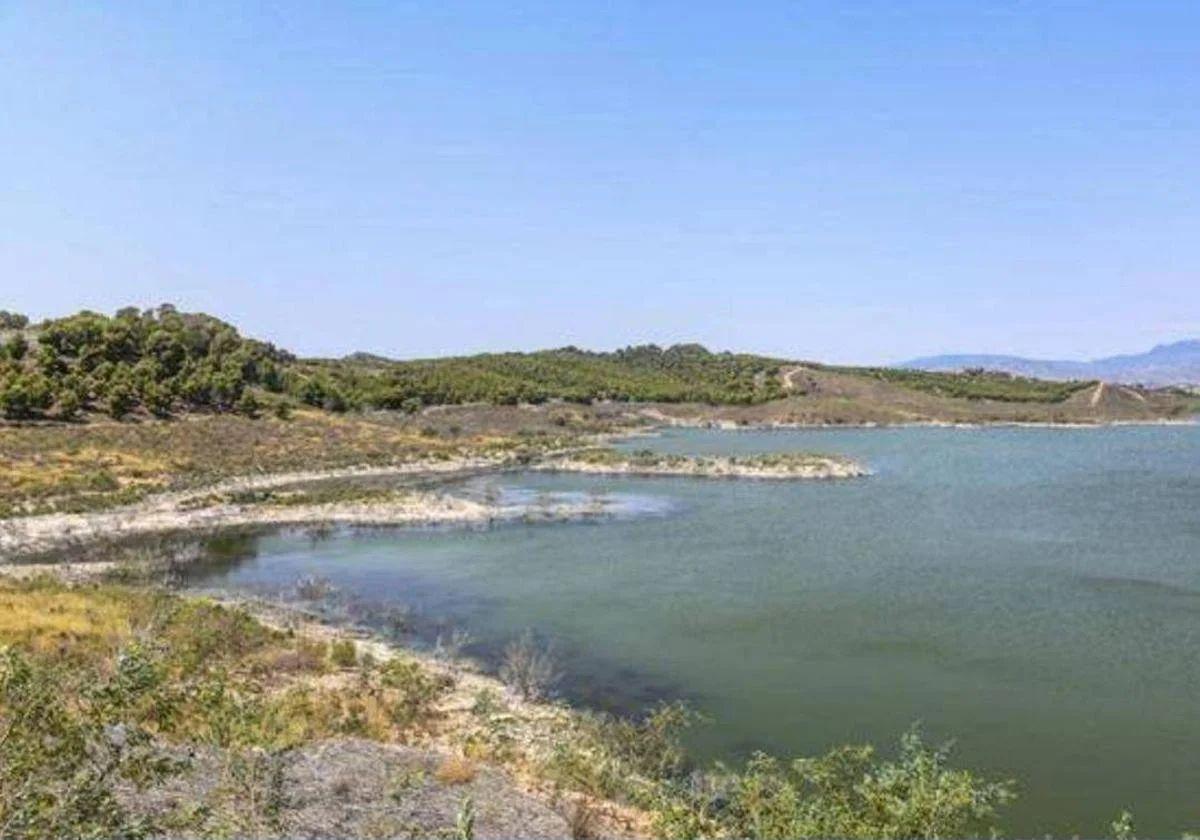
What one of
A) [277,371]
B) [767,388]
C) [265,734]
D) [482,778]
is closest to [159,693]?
[265,734]

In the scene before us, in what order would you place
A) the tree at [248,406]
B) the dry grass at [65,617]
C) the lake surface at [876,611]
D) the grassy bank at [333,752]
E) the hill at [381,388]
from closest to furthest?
the grassy bank at [333,752], the lake surface at [876,611], the dry grass at [65,617], the hill at [381,388], the tree at [248,406]

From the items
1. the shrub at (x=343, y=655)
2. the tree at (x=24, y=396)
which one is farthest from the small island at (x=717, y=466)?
the shrub at (x=343, y=655)

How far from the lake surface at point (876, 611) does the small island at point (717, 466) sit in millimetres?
9756

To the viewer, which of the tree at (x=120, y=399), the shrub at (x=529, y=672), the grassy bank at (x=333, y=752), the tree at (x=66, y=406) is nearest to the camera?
the grassy bank at (x=333, y=752)

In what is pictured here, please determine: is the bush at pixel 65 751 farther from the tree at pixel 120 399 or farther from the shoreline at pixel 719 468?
the tree at pixel 120 399

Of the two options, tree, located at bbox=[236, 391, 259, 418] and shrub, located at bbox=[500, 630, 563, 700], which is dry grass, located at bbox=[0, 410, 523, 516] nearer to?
tree, located at bbox=[236, 391, 259, 418]

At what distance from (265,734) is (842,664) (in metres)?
19.6

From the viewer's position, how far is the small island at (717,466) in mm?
84688

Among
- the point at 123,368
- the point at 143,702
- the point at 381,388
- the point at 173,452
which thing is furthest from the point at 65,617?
the point at 381,388

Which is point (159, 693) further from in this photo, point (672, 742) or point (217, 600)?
point (217, 600)

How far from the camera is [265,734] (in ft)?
54.2

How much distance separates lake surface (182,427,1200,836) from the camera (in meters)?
24.7

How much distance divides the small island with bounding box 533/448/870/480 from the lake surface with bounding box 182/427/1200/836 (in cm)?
976

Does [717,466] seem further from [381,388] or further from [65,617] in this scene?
[65,617]
